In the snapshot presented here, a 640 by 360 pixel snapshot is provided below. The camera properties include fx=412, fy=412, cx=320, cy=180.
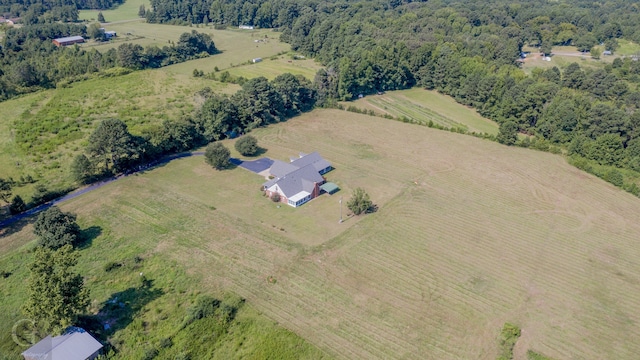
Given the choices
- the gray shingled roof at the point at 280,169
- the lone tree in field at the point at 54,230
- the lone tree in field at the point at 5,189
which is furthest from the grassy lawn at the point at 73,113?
the gray shingled roof at the point at 280,169

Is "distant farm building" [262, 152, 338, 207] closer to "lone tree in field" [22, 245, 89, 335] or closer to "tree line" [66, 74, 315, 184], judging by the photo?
"tree line" [66, 74, 315, 184]

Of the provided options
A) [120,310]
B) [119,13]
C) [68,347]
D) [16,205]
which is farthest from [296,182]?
[119,13]

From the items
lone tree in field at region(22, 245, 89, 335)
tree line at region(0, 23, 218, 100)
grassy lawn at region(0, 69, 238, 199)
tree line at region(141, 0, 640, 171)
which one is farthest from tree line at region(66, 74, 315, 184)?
tree line at region(0, 23, 218, 100)

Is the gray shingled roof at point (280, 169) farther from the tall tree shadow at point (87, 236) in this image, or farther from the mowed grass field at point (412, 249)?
the tall tree shadow at point (87, 236)

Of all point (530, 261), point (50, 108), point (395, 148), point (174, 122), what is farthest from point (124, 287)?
point (50, 108)

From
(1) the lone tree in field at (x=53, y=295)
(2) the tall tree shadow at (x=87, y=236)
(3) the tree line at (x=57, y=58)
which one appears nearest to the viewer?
(1) the lone tree in field at (x=53, y=295)
